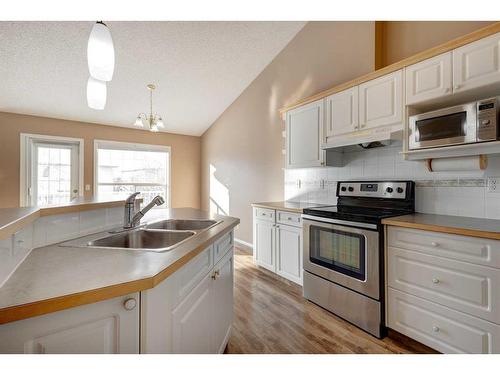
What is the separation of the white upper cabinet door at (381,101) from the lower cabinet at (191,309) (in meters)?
1.74

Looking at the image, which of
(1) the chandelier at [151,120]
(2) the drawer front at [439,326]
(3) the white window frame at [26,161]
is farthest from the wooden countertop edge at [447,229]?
(3) the white window frame at [26,161]

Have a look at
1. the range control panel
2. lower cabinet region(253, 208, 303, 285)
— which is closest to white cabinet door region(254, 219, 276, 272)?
lower cabinet region(253, 208, 303, 285)

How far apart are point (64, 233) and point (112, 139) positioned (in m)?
4.44

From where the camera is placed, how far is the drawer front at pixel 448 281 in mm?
1469

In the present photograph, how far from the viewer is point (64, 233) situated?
1.30m

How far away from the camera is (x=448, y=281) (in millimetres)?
1625

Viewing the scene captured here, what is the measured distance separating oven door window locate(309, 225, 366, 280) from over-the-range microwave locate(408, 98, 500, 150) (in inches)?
35.6

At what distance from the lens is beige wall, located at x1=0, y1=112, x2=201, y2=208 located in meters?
4.17

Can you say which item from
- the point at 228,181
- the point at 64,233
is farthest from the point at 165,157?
the point at 64,233

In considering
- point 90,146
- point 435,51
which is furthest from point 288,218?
point 90,146

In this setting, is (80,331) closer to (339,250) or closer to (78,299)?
(78,299)

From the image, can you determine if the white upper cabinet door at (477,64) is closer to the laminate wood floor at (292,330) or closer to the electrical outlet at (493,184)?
the electrical outlet at (493,184)

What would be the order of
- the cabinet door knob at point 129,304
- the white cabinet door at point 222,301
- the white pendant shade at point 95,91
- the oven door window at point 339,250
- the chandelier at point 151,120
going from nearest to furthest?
the cabinet door knob at point 129,304 → the white cabinet door at point 222,301 → the white pendant shade at point 95,91 → the oven door window at point 339,250 → the chandelier at point 151,120

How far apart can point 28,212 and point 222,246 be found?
966mm
